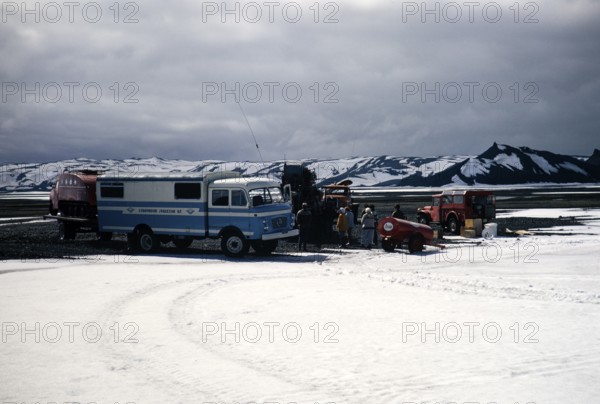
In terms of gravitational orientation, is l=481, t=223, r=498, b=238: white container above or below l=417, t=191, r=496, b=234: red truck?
below

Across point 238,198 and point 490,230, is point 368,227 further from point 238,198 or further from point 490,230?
point 490,230

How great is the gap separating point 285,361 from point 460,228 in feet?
68.6

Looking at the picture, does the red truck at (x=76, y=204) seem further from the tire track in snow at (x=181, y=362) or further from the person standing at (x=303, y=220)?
the tire track in snow at (x=181, y=362)

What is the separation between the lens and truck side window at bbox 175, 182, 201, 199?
19547 mm

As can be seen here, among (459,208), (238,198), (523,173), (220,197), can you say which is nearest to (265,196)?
(238,198)

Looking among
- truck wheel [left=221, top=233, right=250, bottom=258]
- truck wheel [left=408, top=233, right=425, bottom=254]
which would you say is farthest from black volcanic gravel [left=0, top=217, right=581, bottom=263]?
truck wheel [left=408, top=233, right=425, bottom=254]

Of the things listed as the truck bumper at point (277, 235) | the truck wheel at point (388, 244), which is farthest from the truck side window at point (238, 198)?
the truck wheel at point (388, 244)

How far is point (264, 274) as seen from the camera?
15188mm

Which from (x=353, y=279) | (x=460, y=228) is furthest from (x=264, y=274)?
(x=460, y=228)

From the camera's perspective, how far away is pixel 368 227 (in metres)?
21.4

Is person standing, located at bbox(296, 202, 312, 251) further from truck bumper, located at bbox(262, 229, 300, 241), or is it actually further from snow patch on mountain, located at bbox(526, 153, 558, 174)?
snow patch on mountain, located at bbox(526, 153, 558, 174)

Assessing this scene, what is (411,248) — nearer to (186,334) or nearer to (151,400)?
(186,334)

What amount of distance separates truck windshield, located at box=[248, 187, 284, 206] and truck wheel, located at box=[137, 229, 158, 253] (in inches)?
179

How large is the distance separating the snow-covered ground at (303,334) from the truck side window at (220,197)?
3797mm
